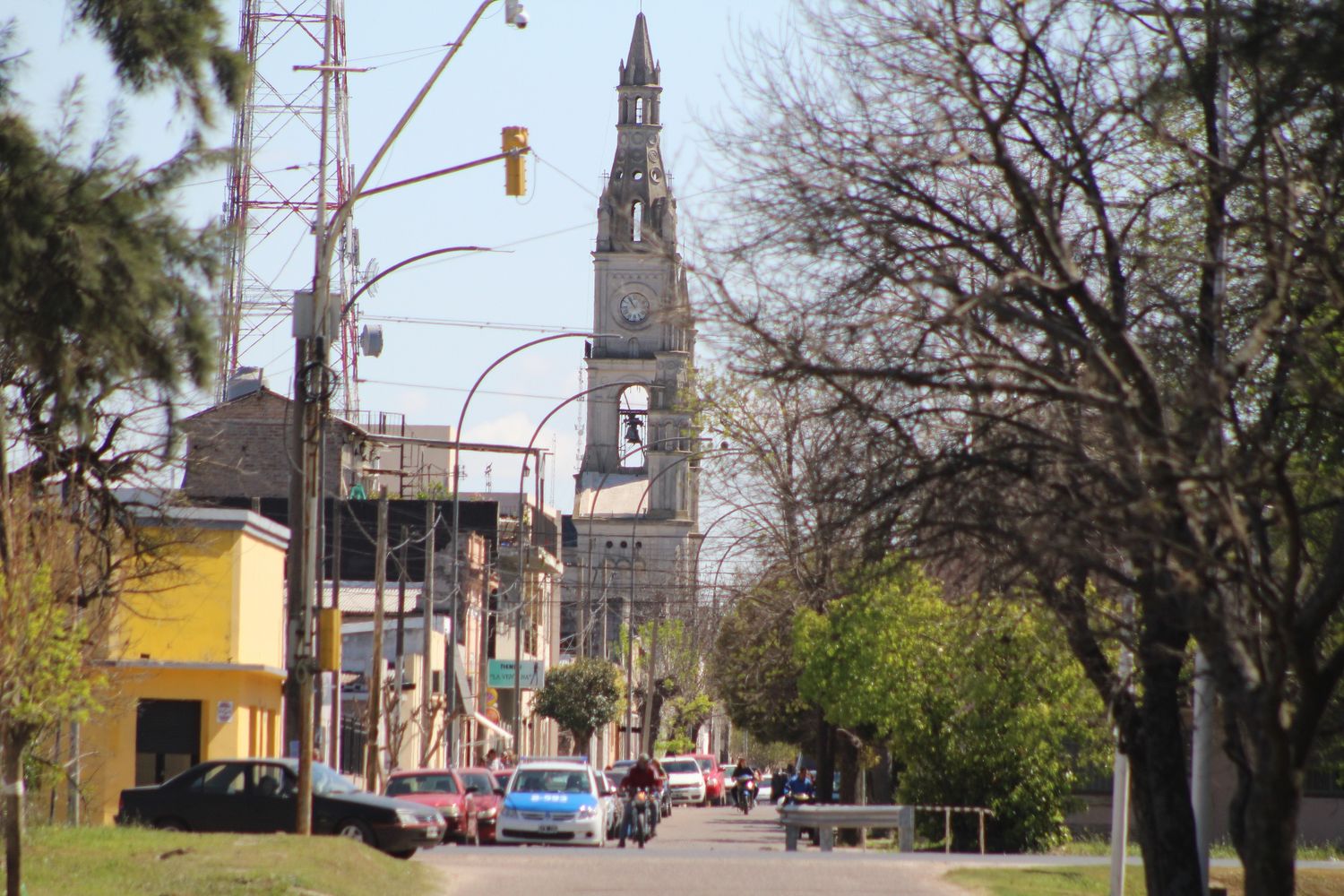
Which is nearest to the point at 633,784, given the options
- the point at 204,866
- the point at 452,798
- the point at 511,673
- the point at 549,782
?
the point at 549,782

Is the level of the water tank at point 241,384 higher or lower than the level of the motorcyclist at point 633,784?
higher

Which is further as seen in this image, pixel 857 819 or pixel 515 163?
pixel 857 819

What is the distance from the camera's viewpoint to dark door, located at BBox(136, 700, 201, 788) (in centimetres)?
3275

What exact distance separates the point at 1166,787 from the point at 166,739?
23.4 m

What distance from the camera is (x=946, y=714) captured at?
100 feet

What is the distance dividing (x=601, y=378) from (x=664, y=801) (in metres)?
67.7

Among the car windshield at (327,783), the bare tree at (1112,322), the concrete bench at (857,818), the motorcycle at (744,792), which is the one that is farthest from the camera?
the motorcycle at (744,792)

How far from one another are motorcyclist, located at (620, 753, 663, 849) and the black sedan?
6.93 meters

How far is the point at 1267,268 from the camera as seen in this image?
10188mm

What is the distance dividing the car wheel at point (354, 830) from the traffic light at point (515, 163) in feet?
29.1

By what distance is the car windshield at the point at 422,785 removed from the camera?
31.8m

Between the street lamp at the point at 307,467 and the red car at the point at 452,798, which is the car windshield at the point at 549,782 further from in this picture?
the street lamp at the point at 307,467

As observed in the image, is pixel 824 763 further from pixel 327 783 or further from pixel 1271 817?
pixel 1271 817

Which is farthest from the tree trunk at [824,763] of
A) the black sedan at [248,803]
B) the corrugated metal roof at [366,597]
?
the corrugated metal roof at [366,597]
